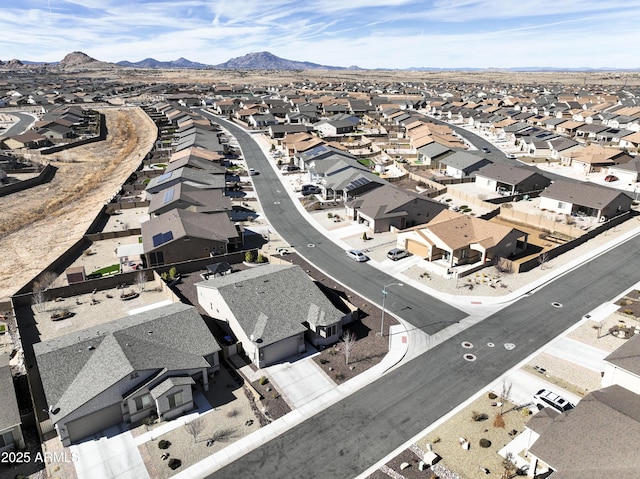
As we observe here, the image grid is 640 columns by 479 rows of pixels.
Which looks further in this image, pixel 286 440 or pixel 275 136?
pixel 275 136

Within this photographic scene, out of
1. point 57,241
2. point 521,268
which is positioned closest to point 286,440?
point 521,268

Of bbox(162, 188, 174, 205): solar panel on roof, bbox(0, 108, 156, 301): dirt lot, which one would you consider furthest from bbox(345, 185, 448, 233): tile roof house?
bbox(0, 108, 156, 301): dirt lot

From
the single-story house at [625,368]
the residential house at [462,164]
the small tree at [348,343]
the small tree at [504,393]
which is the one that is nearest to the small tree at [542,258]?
the single-story house at [625,368]

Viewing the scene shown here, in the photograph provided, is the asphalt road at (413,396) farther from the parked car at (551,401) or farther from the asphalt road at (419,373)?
the parked car at (551,401)

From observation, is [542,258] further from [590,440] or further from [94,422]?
[94,422]

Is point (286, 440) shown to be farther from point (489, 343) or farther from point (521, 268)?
point (521, 268)

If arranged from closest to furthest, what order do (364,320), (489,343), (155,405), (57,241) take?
(155,405), (489,343), (364,320), (57,241)
